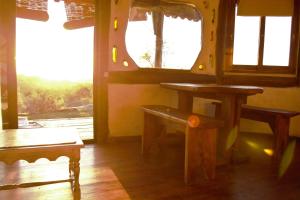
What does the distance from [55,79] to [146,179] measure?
5.99 m

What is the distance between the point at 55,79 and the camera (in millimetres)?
7914

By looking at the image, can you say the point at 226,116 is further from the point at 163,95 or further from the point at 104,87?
the point at 104,87

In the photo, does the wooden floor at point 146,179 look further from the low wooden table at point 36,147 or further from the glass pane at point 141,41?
the glass pane at point 141,41

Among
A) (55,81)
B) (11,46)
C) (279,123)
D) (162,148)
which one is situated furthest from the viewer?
(55,81)

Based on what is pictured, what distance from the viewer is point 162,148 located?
→ 3.78 meters

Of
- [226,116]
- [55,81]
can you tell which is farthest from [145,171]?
[55,81]

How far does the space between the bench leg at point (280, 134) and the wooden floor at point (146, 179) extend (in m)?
0.17

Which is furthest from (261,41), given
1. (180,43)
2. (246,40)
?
(180,43)

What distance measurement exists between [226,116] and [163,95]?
152 cm

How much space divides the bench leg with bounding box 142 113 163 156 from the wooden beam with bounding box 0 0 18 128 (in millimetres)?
1695

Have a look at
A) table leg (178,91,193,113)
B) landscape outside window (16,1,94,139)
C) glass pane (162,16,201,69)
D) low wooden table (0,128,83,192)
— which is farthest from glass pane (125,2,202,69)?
low wooden table (0,128,83,192)

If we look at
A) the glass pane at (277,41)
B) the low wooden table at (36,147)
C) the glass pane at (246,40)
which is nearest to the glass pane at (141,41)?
the glass pane at (246,40)

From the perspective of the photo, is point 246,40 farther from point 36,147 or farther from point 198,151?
point 36,147

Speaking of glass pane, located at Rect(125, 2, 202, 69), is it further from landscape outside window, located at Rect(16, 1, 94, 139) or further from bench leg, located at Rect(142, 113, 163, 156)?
bench leg, located at Rect(142, 113, 163, 156)
